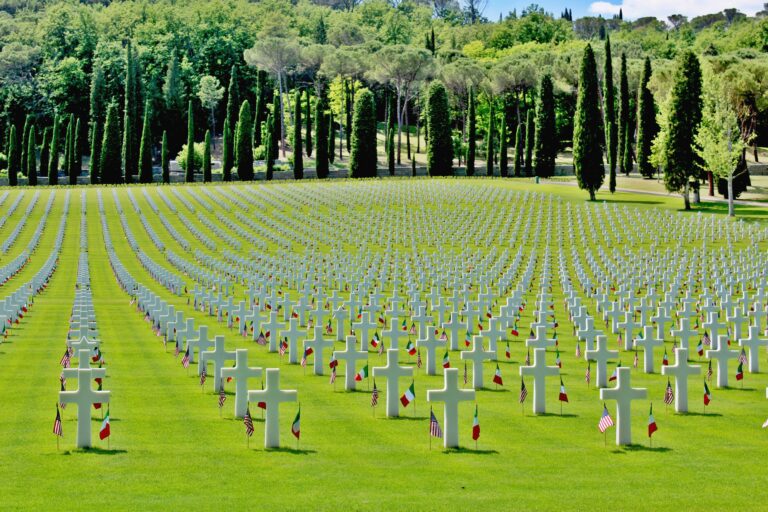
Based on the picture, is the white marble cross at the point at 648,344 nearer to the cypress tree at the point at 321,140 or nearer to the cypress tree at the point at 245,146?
the cypress tree at the point at 321,140

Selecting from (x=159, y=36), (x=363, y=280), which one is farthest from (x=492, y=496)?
(x=159, y=36)

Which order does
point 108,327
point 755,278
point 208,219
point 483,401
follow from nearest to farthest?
point 483,401 < point 108,327 < point 755,278 < point 208,219

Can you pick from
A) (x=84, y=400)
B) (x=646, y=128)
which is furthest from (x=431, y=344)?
(x=646, y=128)

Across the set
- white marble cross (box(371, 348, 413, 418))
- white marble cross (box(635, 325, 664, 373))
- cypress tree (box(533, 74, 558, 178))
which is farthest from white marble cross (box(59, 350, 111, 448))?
cypress tree (box(533, 74, 558, 178))

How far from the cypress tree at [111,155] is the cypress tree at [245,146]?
34.4 feet

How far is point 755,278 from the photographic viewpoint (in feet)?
110

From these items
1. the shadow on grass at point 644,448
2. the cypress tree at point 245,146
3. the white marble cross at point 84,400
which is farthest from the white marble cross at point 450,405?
the cypress tree at point 245,146

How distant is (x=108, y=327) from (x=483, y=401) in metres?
12.5

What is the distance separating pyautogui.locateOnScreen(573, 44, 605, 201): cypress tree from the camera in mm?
66000

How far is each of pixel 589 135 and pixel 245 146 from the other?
3666cm

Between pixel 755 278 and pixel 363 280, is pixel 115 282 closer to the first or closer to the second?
pixel 363 280

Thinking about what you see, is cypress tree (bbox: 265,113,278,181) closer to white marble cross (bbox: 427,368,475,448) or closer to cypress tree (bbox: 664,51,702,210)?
cypress tree (bbox: 664,51,702,210)

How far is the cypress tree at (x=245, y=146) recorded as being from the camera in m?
92.1

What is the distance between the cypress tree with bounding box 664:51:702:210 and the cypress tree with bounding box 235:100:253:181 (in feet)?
134
